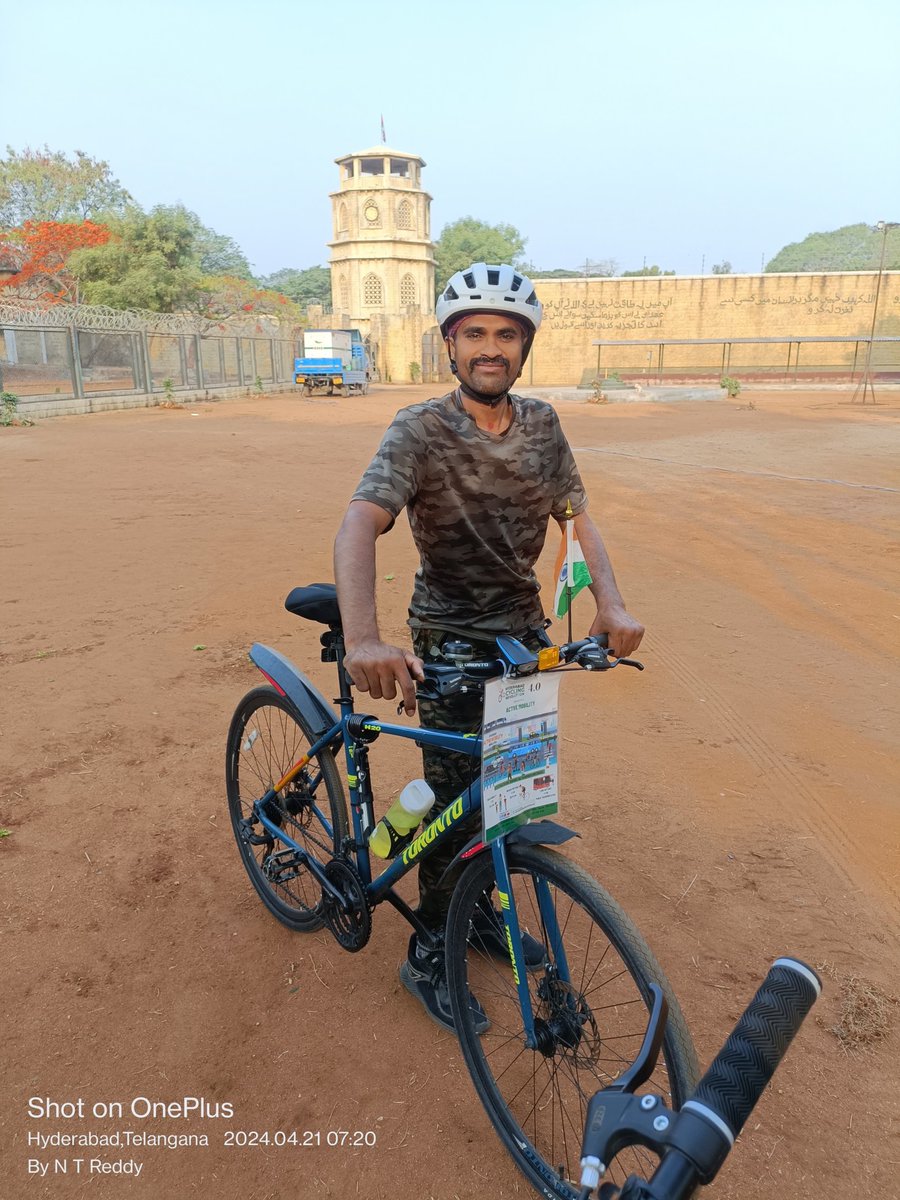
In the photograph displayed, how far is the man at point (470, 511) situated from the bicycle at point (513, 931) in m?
0.11

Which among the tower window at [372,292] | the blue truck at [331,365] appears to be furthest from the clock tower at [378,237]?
the blue truck at [331,365]

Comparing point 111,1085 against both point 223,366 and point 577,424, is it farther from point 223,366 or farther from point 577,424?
point 223,366

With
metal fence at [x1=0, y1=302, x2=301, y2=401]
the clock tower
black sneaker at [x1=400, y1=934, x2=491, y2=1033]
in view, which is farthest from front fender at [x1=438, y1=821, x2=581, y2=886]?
the clock tower

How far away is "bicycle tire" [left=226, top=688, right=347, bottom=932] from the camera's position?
2.65 meters

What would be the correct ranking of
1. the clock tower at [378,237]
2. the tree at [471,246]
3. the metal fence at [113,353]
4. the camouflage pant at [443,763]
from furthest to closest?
1. the tree at [471,246]
2. the clock tower at [378,237]
3. the metal fence at [113,353]
4. the camouflage pant at [443,763]

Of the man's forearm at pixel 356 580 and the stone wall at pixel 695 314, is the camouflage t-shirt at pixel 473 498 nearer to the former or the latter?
the man's forearm at pixel 356 580

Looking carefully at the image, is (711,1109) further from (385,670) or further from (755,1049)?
(385,670)

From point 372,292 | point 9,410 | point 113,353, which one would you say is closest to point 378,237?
point 372,292

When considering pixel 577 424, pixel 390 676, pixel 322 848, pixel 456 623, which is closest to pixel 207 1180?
pixel 322 848

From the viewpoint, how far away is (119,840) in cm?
334

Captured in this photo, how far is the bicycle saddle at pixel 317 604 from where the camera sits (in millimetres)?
2295

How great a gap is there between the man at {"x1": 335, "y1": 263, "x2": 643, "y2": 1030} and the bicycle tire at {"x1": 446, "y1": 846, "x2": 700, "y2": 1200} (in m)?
0.11

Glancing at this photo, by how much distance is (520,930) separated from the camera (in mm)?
1974

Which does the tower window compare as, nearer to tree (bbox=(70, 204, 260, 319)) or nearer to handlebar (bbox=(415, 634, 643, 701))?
tree (bbox=(70, 204, 260, 319))
